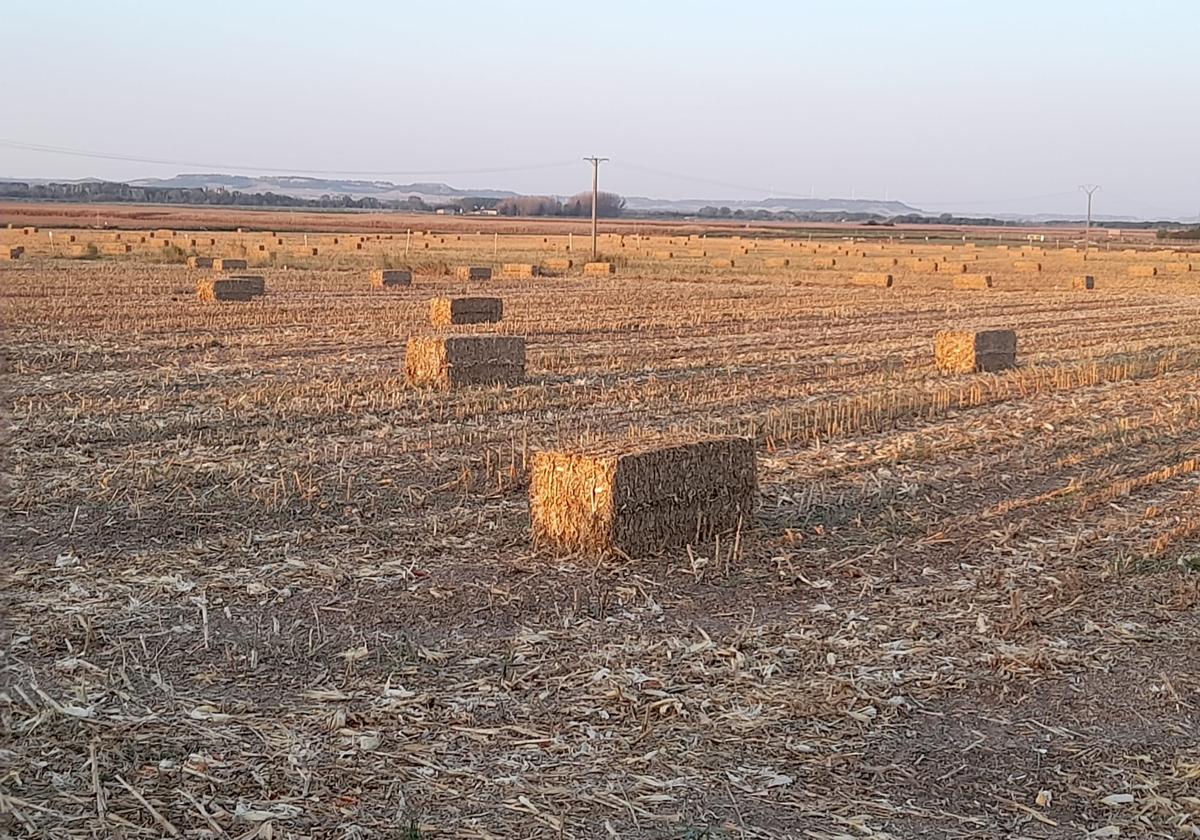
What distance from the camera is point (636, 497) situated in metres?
8.41

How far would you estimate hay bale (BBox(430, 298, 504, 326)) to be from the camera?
23422 millimetres

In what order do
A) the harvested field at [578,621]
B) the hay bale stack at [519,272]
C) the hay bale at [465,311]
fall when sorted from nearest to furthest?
the harvested field at [578,621] → the hay bale at [465,311] → the hay bale stack at [519,272]

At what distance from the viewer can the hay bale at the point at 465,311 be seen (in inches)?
922

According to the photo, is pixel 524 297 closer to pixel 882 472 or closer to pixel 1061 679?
pixel 882 472

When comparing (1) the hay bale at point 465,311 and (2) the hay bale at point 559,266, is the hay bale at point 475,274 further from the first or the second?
(1) the hay bale at point 465,311

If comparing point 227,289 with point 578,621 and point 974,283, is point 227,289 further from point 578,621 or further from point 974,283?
point 578,621

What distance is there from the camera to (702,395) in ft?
49.9

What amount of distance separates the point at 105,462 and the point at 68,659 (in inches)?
186

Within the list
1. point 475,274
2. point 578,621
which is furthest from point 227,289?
point 578,621

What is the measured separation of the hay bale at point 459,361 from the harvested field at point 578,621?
40 centimetres

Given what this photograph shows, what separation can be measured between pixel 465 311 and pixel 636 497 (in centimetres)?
1555

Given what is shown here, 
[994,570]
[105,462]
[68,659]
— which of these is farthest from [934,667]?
[105,462]

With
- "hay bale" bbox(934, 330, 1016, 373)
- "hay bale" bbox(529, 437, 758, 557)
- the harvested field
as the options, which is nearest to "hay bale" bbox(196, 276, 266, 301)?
the harvested field

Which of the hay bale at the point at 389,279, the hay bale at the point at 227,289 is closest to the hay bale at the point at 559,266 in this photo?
the hay bale at the point at 389,279
